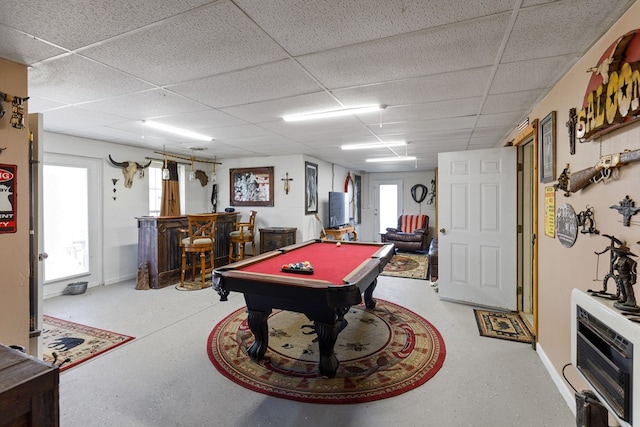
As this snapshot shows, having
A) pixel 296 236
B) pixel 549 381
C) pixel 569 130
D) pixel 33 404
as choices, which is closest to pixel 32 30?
pixel 33 404

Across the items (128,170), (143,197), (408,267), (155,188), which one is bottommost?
(408,267)

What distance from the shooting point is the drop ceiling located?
58.1 inches

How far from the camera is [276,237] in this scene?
580 centimetres

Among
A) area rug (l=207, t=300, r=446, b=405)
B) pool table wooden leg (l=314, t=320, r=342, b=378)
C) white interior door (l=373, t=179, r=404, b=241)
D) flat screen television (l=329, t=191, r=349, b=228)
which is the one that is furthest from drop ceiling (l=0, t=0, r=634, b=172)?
white interior door (l=373, t=179, r=404, b=241)

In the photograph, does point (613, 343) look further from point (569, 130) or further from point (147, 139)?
point (147, 139)

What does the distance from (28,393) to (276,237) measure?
195 inches

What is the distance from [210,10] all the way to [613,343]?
7.37ft

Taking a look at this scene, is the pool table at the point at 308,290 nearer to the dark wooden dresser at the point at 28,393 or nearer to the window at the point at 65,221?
the dark wooden dresser at the point at 28,393

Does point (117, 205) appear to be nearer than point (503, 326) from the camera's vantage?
No

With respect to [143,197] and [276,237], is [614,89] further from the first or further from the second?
[143,197]

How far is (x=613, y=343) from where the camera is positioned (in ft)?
3.70

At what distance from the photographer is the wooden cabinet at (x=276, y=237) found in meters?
5.76

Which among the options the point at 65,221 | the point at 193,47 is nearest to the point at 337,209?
the point at 65,221

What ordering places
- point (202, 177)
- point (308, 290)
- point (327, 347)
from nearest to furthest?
point (308, 290) < point (327, 347) < point (202, 177)
